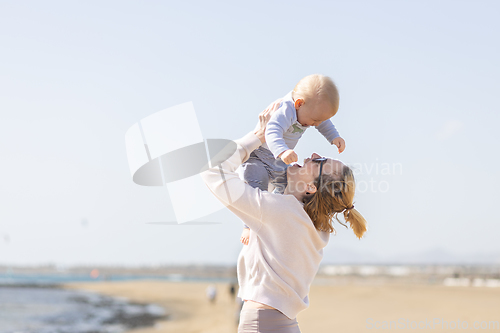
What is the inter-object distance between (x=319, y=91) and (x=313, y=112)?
0.31 feet

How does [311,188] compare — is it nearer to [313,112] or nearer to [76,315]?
[313,112]

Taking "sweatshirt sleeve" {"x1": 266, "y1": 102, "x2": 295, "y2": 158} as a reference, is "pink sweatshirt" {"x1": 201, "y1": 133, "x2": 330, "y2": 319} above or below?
below

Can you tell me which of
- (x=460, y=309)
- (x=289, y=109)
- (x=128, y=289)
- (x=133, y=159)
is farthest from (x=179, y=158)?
(x=128, y=289)

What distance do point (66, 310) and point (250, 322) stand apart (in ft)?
84.6

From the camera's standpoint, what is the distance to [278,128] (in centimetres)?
187

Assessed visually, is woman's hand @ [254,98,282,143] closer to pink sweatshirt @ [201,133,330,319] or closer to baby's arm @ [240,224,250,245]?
pink sweatshirt @ [201,133,330,319]

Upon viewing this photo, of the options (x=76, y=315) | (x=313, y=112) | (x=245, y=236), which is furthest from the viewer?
(x=76, y=315)

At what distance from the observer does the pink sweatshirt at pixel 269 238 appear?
171cm

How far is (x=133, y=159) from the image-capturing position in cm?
209

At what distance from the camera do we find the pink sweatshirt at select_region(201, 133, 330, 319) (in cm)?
171

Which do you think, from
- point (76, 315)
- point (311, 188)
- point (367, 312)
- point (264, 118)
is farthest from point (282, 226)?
point (76, 315)

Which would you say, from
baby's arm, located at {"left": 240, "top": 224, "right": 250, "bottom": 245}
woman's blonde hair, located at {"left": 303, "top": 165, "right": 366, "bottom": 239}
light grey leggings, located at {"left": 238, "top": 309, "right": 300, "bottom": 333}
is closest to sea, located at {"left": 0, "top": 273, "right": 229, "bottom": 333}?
baby's arm, located at {"left": 240, "top": 224, "right": 250, "bottom": 245}

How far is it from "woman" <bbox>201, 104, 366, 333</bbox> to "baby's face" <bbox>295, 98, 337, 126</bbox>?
253mm

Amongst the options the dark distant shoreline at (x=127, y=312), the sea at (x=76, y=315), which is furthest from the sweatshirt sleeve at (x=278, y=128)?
the dark distant shoreline at (x=127, y=312)
